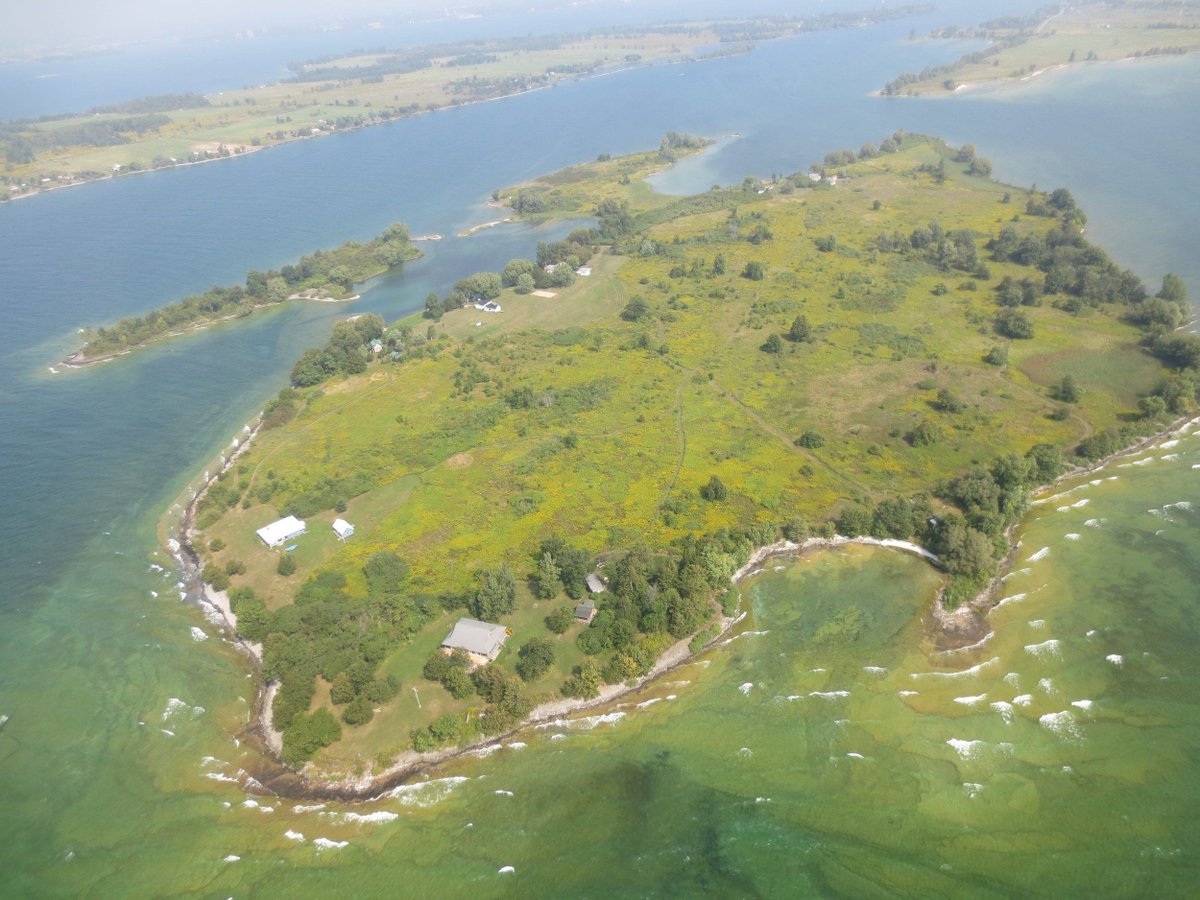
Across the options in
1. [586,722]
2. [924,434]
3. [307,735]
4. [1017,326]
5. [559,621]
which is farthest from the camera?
[1017,326]

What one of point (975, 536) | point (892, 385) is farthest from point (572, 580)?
point (892, 385)

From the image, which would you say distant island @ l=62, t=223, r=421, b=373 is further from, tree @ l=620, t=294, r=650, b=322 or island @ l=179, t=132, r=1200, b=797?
tree @ l=620, t=294, r=650, b=322

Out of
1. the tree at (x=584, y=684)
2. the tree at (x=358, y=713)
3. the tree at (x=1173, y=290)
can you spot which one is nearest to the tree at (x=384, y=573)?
the tree at (x=358, y=713)

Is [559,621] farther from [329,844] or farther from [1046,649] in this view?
[1046,649]

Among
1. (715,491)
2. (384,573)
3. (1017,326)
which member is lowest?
(384,573)

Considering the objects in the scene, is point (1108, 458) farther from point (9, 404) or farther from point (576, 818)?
point (9, 404)

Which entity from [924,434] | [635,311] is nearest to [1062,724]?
[924,434]

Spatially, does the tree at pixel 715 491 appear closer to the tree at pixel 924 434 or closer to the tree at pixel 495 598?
the tree at pixel 495 598
